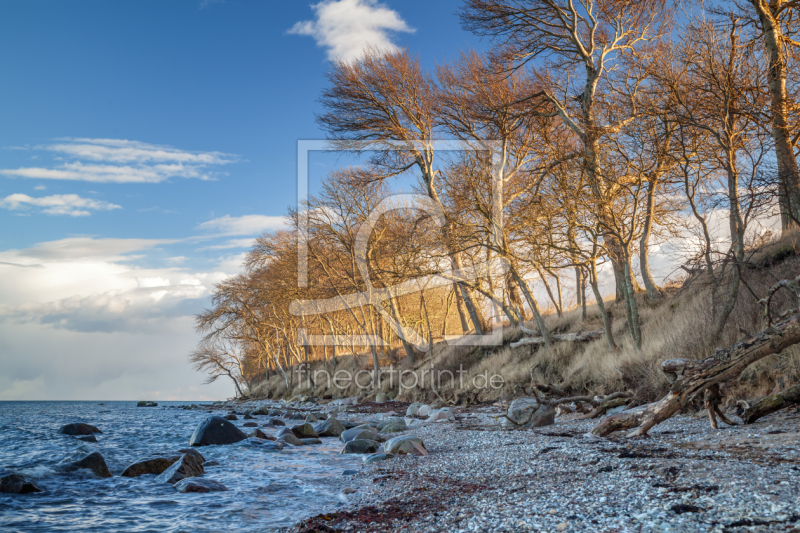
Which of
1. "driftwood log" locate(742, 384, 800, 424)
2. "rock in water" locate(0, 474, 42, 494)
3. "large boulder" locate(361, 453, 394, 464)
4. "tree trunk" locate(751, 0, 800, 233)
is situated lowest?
"large boulder" locate(361, 453, 394, 464)

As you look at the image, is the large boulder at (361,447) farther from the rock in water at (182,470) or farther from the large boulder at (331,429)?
the large boulder at (331,429)

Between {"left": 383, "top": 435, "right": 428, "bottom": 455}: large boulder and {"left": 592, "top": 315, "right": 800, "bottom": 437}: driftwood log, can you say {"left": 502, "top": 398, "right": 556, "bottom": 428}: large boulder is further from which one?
{"left": 592, "top": 315, "right": 800, "bottom": 437}: driftwood log

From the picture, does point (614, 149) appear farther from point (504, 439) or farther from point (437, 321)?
point (437, 321)

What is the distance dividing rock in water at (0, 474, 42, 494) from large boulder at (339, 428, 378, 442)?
5.70m

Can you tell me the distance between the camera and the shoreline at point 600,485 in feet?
11.2

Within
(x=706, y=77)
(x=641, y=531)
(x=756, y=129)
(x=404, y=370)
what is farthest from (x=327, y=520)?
(x=404, y=370)

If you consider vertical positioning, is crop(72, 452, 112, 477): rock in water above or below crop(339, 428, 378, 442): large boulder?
above

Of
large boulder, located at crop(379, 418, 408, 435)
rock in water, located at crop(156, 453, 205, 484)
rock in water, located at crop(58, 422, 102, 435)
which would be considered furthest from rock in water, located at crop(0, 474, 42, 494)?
rock in water, located at crop(58, 422, 102, 435)

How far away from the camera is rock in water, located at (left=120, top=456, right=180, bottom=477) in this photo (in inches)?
308

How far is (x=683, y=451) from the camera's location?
17.2 feet

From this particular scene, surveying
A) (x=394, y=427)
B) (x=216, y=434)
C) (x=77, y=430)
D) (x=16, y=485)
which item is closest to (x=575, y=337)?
(x=394, y=427)

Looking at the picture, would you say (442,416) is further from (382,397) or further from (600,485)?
(382,397)

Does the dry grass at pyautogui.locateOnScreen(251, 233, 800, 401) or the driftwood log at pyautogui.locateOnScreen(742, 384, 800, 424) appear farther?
the dry grass at pyautogui.locateOnScreen(251, 233, 800, 401)

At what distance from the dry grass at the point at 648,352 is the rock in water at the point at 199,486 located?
22.8 feet
